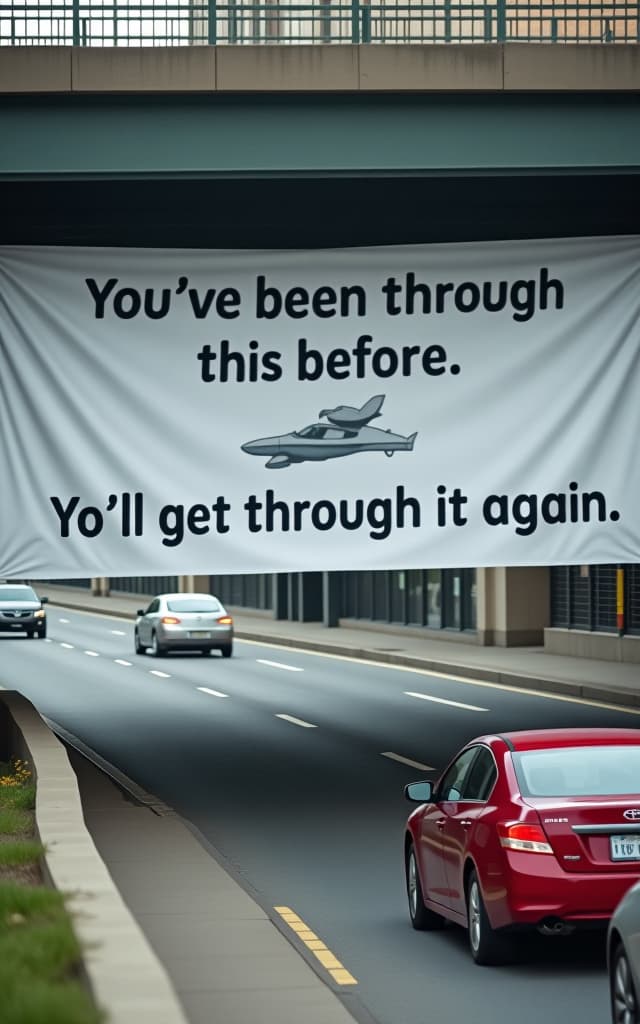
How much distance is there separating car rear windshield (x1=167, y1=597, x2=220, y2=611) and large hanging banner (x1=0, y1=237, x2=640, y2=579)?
89.8ft

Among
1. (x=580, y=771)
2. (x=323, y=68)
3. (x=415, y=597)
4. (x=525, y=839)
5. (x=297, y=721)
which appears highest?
(x=323, y=68)

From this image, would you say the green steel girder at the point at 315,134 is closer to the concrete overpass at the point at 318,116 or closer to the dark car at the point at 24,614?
the concrete overpass at the point at 318,116

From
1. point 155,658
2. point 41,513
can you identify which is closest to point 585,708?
point 41,513

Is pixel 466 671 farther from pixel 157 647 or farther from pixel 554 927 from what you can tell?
pixel 554 927

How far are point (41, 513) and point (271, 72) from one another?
464cm

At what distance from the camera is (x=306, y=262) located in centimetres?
1692

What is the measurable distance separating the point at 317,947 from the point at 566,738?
6.84ft

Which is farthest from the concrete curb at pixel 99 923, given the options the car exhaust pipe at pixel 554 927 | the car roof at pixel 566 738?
the car roof at pixel 566 738

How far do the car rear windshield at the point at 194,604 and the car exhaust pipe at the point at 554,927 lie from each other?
34319 mm

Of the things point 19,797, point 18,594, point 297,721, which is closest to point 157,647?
point 18,594

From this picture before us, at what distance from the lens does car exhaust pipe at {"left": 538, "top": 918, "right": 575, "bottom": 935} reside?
9.84 metres

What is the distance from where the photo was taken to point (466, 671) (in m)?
37.2

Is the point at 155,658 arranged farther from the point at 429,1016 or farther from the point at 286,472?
the point at 429,1016

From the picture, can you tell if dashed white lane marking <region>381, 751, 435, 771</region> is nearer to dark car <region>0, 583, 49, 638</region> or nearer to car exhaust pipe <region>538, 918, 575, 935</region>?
car exhaust pipe <region>538, 918, 575, 935</region>
